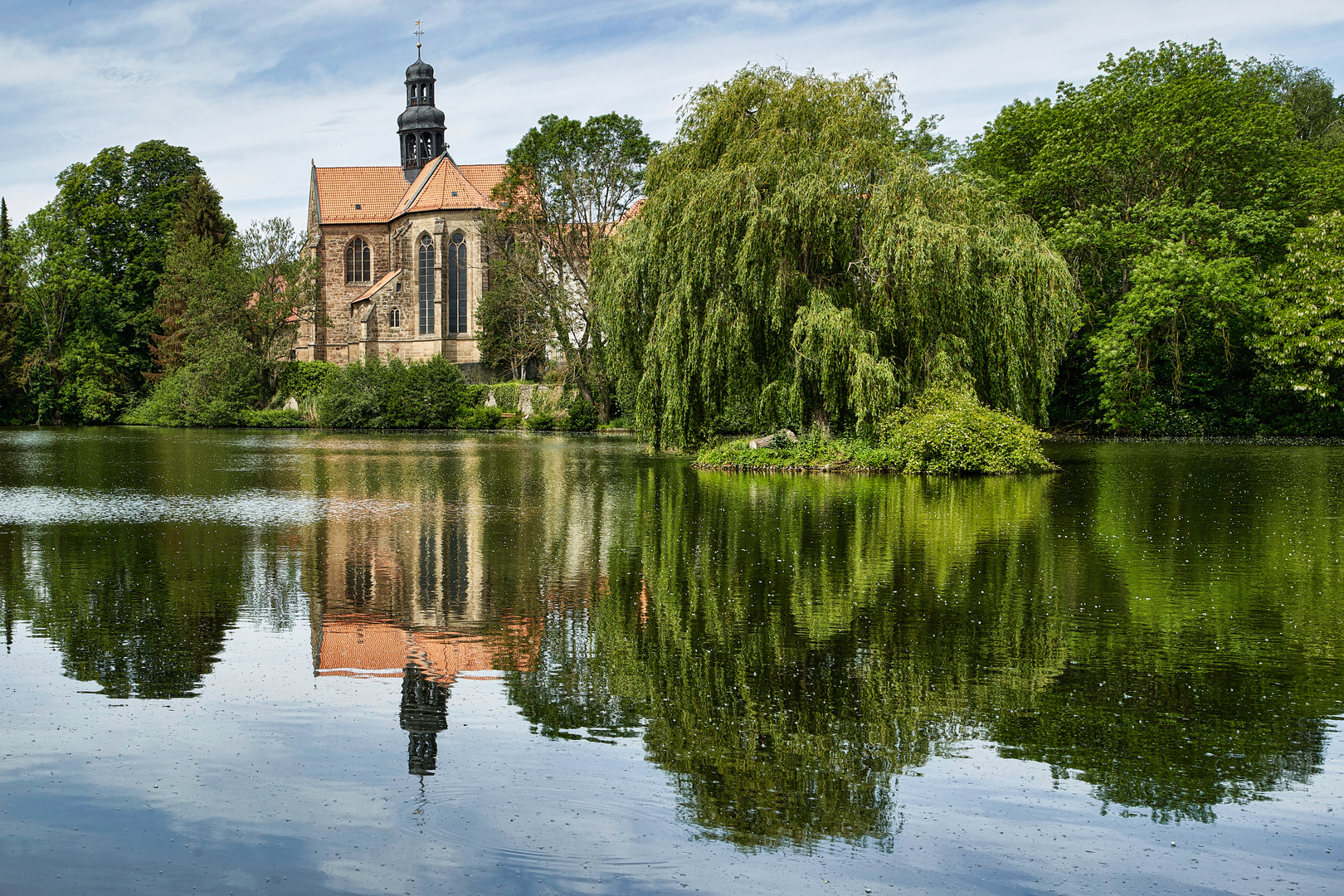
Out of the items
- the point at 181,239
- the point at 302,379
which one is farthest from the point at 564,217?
the point at 181,239

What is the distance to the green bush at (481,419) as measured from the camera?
56.9 m

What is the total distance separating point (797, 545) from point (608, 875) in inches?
365

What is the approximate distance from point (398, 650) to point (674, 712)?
2.63 metres

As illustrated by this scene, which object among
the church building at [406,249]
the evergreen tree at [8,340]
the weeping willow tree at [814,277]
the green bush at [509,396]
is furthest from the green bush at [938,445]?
the evergreen tree at [8,340]

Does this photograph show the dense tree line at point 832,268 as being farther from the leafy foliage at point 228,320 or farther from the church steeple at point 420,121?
the church steeple at point 420,121

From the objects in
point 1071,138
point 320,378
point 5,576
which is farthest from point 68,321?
point 5,576

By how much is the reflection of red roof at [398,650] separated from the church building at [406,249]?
183 ft

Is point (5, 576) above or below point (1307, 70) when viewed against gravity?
below

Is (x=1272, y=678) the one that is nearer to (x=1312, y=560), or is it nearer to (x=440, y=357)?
(x=1312, y=560)

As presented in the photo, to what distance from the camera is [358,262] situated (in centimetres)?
7144

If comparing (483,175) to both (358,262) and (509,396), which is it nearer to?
(358,262)

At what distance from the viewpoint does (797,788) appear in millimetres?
5246

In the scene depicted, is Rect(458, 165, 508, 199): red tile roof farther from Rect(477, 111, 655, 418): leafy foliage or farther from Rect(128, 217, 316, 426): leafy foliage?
Rect(128, 217, 316, 426): leafy foliage

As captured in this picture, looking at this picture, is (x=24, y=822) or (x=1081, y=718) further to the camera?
(x=1081, y=718)
